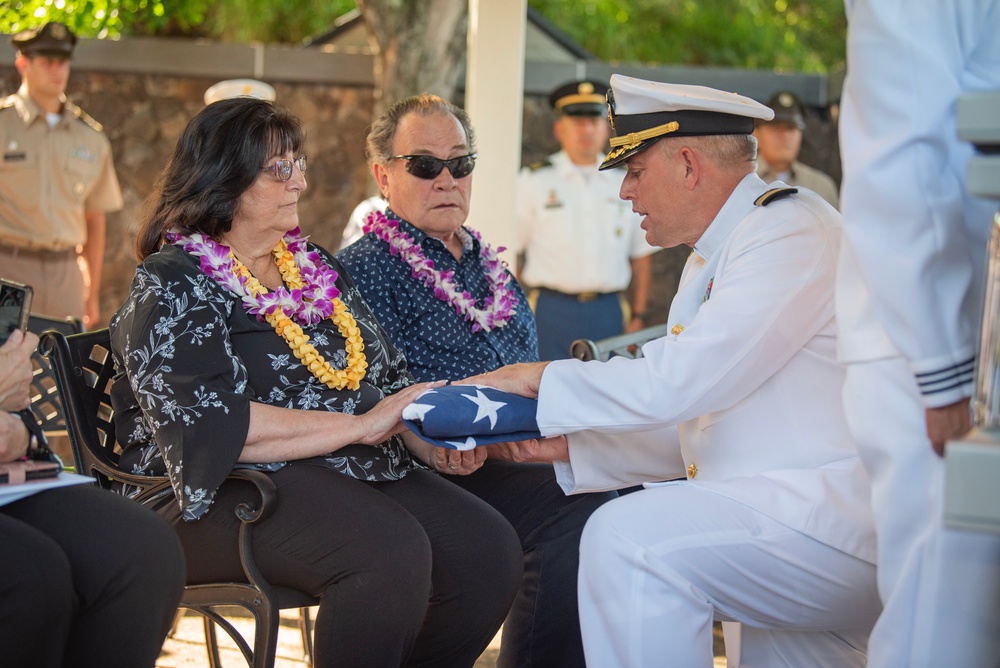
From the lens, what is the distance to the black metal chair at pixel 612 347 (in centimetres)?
370

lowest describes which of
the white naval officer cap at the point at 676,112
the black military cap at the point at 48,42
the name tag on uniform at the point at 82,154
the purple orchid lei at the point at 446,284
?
the purple orchid lei at the point at 446,284

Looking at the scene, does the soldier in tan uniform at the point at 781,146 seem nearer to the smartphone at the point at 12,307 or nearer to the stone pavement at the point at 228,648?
the stone pavement at the point at 228,648

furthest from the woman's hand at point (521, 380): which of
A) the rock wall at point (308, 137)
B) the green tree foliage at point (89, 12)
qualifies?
the rock wall at point (308, 137)

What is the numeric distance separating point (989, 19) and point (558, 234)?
485 cm

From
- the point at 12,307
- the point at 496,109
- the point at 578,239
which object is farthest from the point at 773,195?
the point at 578,239

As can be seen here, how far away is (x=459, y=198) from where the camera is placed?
3.71 meters

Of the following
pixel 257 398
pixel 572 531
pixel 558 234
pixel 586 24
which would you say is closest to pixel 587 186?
pixel 558 234

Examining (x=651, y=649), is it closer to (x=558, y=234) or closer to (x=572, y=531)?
(x=572, y=531)

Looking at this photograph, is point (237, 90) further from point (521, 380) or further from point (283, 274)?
point (521, 380)

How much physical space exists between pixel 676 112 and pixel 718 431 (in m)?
0.79

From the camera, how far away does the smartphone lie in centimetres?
245

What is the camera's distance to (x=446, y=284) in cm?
354

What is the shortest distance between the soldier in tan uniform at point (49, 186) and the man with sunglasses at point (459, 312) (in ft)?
10.9

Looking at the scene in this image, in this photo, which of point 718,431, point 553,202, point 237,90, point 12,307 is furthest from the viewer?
point 237,90
